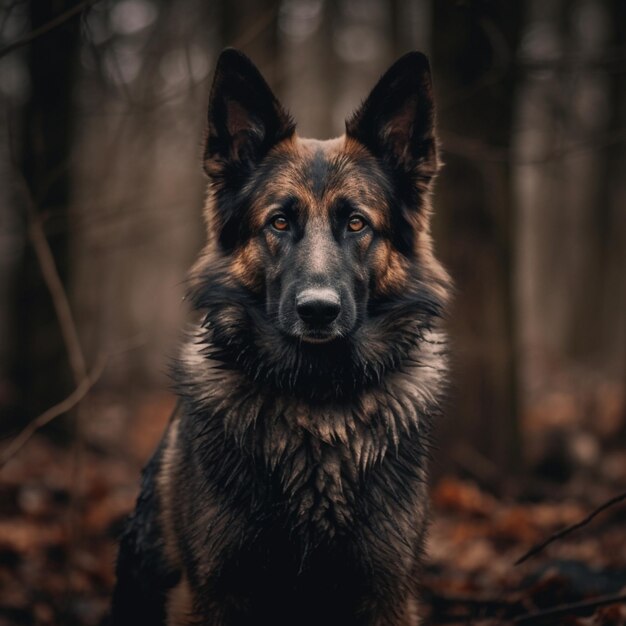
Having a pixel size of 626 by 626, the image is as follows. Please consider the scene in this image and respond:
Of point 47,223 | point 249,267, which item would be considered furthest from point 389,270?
point 47,223

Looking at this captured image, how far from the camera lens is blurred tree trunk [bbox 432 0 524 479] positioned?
19.9ft

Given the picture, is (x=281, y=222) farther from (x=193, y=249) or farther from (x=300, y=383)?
(x=193, y=249)

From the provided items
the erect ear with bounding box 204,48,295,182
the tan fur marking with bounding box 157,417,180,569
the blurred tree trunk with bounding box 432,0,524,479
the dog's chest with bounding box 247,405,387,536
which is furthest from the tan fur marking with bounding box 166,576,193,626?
the blurred tree trunk with bounding box 432,0,524,479

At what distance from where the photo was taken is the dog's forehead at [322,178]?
3418 millimetres

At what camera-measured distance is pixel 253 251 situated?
3.48m

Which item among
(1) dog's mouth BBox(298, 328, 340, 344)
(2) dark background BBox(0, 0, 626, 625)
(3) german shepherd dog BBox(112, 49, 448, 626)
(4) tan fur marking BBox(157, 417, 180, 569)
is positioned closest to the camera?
(3) german shepherd dog BBox(112, 49, 448, 626)

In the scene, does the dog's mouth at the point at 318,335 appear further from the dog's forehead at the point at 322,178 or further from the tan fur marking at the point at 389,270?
the dog's forehead at the point at 322,178

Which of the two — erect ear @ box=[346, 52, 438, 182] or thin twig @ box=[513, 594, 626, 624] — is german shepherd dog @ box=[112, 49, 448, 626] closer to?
erect ear @ box=[346, 52, 438, 182]

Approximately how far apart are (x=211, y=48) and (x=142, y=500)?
962 cm

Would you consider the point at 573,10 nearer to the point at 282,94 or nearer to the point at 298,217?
the point at 282,94

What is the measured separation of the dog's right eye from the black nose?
47 centimetres

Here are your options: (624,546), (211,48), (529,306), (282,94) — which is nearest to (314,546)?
(624,546)

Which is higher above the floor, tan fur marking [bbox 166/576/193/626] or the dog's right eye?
the dog's right eye

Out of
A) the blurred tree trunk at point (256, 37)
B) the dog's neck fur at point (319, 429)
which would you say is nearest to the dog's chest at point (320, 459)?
the dog's neck fur at point (319, 429)
